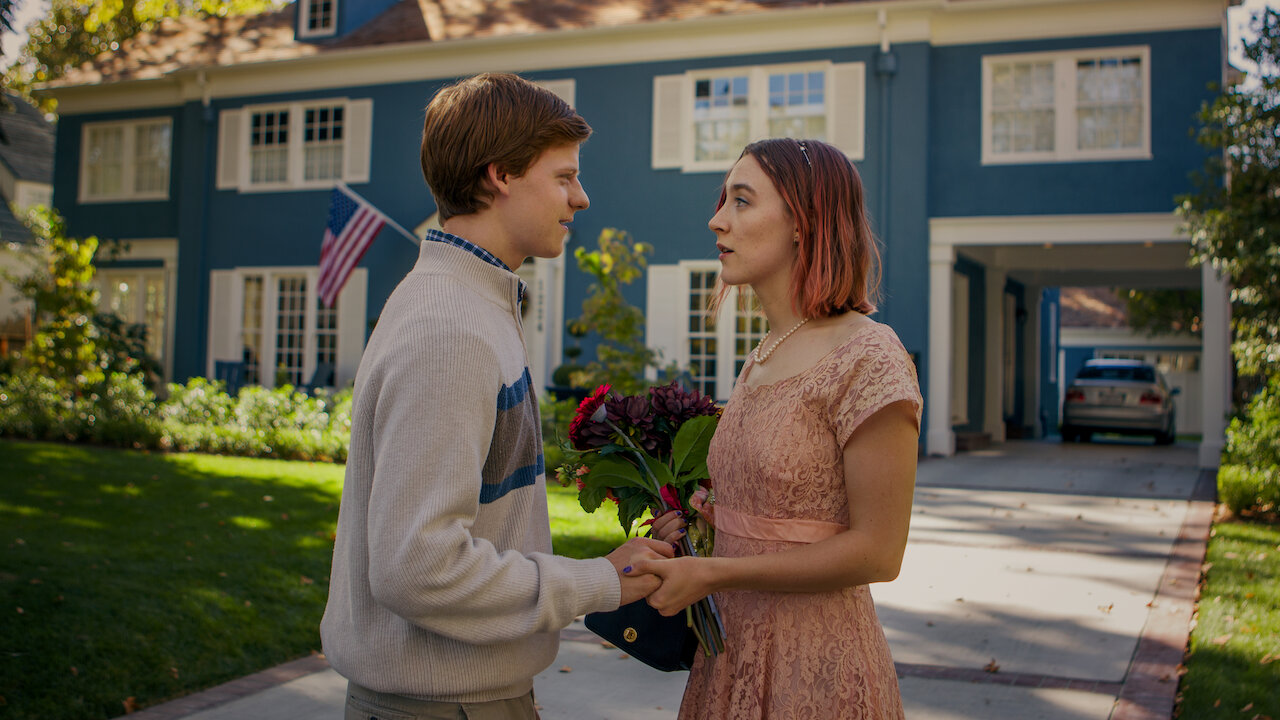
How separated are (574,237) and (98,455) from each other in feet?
23.5

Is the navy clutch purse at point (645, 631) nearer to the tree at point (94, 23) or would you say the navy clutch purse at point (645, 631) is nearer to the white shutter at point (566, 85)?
the white shutter at point (566, 85)

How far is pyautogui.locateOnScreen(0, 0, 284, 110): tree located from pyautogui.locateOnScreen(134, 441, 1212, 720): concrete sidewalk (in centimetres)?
2611

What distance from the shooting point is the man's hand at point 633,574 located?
1.72 metres

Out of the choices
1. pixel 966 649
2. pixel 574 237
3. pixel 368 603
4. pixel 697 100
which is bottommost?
pixel 966 649

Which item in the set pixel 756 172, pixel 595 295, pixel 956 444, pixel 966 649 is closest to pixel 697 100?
pixel 595 295

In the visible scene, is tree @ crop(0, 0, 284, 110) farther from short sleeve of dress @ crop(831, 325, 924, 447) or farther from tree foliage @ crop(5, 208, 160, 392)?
short sleeve of dress @ crop(831, 325, 924, 447)

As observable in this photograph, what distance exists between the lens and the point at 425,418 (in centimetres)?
149

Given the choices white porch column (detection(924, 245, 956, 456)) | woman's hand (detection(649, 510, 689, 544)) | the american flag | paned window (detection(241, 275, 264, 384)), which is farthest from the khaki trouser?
paned window (detection(241, 275, 264, 384))

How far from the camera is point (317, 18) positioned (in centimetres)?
1812

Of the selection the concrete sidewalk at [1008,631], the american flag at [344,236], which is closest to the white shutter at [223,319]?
the american flag at [344,236]

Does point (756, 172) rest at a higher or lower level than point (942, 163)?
lower

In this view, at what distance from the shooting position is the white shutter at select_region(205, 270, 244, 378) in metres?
17.8

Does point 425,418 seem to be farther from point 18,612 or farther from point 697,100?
point 697,100

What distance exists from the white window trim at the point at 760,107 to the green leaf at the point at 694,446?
12325 mm
